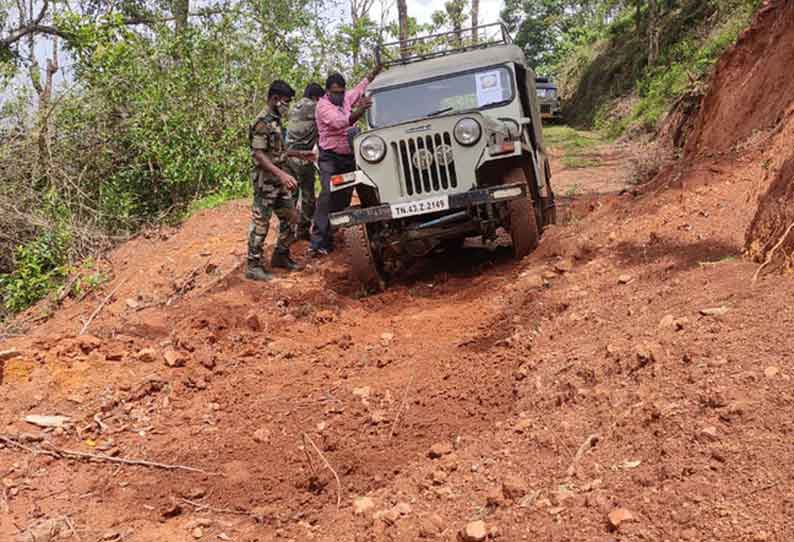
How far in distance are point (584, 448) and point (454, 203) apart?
314 cm

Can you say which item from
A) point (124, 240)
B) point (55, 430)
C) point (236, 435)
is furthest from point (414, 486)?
point (124, 240)

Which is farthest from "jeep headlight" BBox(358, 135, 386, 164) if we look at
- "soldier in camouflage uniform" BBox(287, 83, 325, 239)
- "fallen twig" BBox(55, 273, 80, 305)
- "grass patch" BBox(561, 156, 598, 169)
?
"grass patch" BBox(561, 156, 598, 169)

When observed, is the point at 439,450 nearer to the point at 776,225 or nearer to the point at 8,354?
the point at 776,225

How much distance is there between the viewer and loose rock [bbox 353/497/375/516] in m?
2.92

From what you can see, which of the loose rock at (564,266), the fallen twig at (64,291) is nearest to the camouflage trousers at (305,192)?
the fallen twig at (64,291)

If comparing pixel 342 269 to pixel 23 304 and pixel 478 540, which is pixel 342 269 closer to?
pixel 23 304

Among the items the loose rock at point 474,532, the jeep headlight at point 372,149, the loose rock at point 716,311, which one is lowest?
the loose rock at point 474,532

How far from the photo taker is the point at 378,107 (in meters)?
6.82

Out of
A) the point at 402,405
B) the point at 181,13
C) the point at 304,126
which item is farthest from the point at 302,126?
the point at 181,13

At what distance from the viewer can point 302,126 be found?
765 cm

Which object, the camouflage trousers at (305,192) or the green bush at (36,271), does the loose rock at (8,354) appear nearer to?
the camouflage trousers at (305,192)

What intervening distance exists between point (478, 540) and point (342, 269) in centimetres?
468

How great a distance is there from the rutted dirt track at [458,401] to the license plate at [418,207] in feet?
2.30

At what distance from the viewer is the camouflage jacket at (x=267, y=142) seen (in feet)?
21.2
